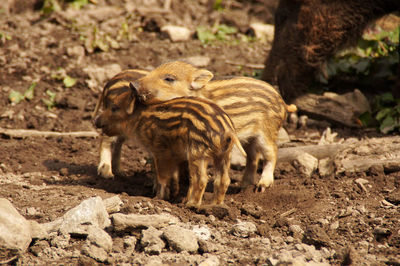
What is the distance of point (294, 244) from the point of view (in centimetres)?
453

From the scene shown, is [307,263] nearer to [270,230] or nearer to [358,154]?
[270,230]

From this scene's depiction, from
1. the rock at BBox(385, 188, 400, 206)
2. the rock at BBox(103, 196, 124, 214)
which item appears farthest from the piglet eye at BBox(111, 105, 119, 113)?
the rock at BBox(385, 188, 400, 206)

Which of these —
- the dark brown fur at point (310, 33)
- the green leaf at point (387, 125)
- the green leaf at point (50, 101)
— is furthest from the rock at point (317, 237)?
the green leaf at point (50, 101)

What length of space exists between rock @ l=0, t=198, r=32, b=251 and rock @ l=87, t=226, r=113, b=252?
0.48 metres

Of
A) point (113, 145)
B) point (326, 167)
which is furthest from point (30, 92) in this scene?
point (326, 167)

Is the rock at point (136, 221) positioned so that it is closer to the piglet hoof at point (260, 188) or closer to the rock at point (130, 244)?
the rock at point (130, 244)

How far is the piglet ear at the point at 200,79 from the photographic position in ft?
20.0

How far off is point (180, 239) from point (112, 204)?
2.93ft

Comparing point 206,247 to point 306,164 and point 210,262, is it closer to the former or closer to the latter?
point 210,262

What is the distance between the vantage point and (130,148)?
7.59m

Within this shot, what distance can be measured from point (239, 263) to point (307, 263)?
52 centimetres

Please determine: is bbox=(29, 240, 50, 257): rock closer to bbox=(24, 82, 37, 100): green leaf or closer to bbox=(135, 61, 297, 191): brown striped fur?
bbox=(135, 61, 297, 191): brown striped fur

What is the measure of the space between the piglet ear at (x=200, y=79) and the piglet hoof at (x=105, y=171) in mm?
1423

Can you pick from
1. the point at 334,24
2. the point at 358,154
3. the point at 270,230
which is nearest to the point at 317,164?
the point at 358,154
